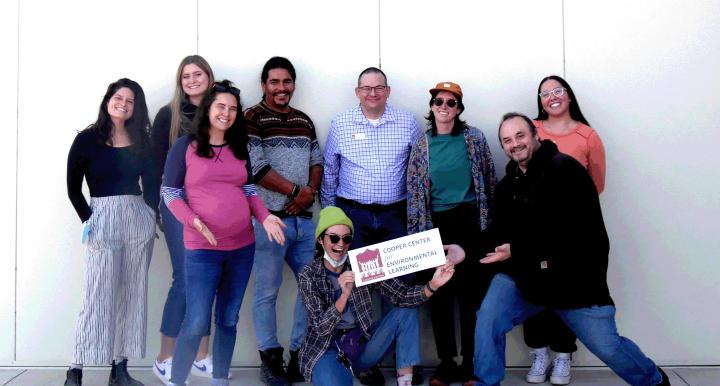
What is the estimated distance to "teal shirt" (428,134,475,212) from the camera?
4871 mm

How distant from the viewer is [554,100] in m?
5.05

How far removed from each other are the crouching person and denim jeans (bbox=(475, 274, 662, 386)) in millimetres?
336

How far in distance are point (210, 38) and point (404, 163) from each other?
180 cm

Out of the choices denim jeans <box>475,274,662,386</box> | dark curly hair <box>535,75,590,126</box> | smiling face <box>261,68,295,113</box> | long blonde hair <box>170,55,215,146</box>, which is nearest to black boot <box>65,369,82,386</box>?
long blonde hair <box>170,55,215,146</box>

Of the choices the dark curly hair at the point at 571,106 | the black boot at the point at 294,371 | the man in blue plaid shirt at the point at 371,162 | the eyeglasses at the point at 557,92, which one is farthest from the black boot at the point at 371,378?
the eyeglasses at the point at 557,92

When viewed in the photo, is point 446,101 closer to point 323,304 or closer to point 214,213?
point 323,304

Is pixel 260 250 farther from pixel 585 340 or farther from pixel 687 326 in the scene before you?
pixel 687 326

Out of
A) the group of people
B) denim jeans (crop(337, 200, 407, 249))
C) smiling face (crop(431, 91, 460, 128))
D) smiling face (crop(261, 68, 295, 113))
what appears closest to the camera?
the group of people

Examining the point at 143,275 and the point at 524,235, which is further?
the point at 143,275

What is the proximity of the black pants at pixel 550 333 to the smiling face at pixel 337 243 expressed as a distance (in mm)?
1649

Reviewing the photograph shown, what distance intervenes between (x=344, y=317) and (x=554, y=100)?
2.16 metres

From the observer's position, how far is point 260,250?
16.6ft

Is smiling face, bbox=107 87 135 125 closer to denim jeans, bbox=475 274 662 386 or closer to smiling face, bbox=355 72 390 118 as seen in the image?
smiling face, bbox=355 72 390 118

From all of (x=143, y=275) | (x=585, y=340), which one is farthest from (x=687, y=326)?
(x=143, y=275)
